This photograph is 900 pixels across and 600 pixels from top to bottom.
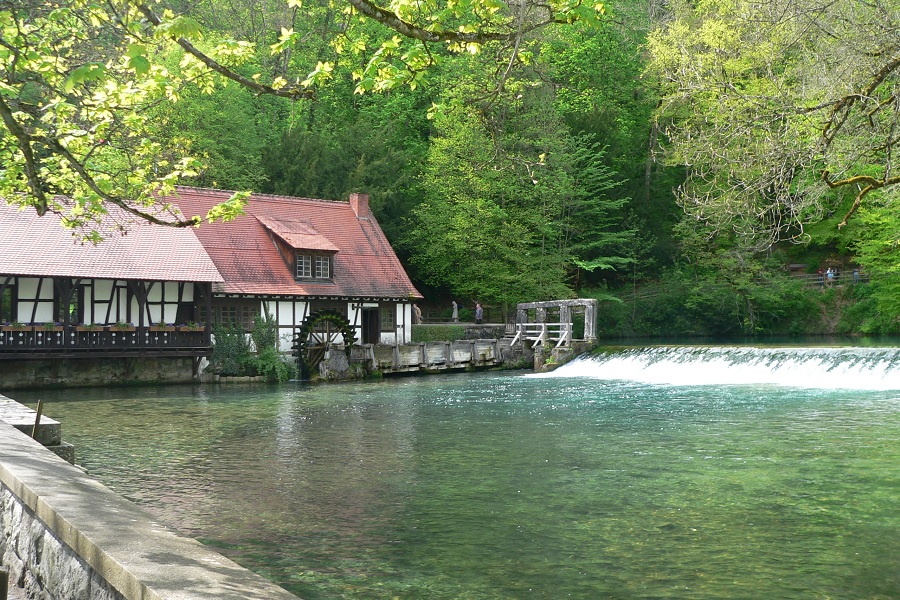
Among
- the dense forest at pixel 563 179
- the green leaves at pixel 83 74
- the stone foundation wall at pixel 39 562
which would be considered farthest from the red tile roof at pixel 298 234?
the green leaves at pixel 83 74

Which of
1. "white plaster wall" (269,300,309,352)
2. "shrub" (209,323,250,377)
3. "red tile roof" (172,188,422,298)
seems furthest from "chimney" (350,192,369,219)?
"shrub" (209,323,250,377)

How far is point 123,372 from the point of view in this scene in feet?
91.5

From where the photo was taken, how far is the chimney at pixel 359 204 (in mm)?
36406

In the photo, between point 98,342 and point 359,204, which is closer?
point 98,342

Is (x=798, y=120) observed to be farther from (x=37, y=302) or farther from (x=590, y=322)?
(x=590, y=322)

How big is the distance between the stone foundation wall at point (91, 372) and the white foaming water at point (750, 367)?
12.2 metres

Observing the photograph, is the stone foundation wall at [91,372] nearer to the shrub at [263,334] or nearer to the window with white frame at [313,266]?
the shrub at [263,334]

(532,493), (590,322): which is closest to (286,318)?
(590,322)

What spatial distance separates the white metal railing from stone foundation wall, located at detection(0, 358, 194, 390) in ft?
43.4

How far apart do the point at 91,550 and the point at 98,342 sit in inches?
924

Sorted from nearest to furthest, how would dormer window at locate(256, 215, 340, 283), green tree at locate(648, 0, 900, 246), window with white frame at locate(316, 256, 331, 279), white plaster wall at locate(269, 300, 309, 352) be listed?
1. green tree at locate(648, 0, 900, 246)
2. white plaster wall at locate(269, 300, 309, 352)
3. dormer window at locate(256, 215, 340, 283)
4. window with white frame at locate(316, 256, 331, 279)

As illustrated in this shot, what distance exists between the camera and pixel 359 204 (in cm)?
3647

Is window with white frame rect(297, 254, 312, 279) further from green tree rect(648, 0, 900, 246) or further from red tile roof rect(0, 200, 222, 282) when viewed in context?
green tree rect(648, 0, 900, 246)

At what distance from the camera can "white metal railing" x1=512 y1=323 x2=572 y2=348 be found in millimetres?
33906
